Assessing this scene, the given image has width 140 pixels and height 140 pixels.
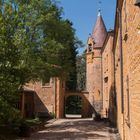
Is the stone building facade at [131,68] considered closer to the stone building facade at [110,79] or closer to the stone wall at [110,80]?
the stone wall at [110,80]

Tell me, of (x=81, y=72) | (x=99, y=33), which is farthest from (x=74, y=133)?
(x=81, y=72)

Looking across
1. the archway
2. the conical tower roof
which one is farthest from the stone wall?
the archway

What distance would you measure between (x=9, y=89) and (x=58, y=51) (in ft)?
36.8

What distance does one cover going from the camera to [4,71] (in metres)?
14.9

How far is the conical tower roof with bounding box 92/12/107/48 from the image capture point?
4481 cm

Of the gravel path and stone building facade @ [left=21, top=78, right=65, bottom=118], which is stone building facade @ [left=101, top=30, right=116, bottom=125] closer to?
the gravel path

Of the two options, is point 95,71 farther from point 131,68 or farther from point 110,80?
point 131,68

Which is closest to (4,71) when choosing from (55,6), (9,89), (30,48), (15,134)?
(9,89)

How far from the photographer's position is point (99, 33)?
46250 mm

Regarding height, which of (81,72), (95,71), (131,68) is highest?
(81,72)

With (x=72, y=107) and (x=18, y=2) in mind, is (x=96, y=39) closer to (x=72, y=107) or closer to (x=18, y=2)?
(x=72, y=107)

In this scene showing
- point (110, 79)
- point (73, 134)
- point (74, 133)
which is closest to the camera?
point (73, 134)

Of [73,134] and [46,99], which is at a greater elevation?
[46,99]

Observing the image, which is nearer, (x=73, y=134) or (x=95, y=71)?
(x=73, y=134)
